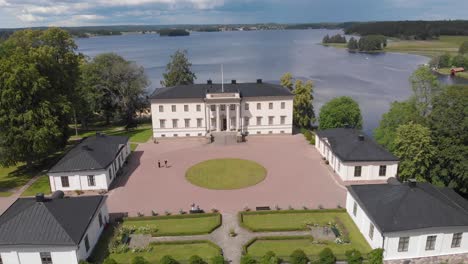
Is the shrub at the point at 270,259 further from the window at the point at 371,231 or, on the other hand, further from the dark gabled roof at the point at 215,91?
the dark gabled roof at the point at 215,91

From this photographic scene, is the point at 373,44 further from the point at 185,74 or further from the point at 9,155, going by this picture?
the point at 9,155

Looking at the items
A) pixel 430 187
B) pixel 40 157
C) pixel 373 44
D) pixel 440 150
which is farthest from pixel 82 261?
pixel 373 44

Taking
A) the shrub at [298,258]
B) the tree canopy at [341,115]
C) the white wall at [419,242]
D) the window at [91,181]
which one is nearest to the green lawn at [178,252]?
the shrub at [298,258]

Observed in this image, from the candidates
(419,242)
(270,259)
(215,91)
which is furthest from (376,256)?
(215,91)

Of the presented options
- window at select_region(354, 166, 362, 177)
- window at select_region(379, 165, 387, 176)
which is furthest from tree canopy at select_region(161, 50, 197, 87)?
window at select_region(379, 165, 387, 176)

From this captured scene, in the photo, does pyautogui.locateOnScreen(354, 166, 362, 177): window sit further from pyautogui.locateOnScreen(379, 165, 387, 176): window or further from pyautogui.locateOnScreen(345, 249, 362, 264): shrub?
pyautogui.locateOnScreen(345, 249, 362, 264): shrub

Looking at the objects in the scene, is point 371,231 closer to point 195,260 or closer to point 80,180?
point 195,260
